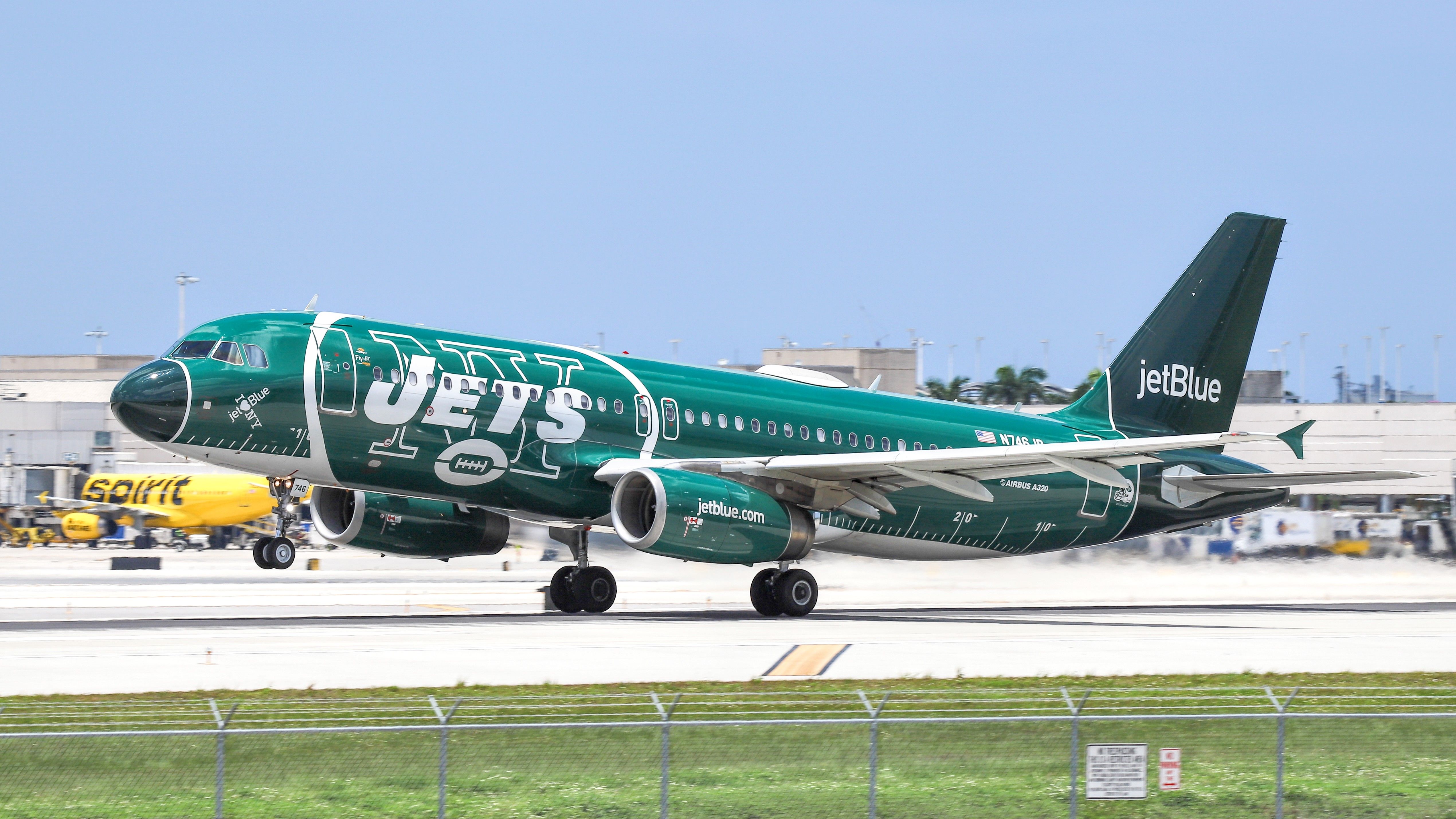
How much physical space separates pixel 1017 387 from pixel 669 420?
372ft

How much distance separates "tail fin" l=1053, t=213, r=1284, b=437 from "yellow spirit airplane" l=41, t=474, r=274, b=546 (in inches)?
2054

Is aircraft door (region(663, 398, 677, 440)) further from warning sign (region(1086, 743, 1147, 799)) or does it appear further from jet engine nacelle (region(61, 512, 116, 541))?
jet engine nacelle (region(61, 512, 116, 541))

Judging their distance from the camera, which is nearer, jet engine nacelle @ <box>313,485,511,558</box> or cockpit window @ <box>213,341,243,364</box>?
cockpit window @ <box>213,341,243,364</box>

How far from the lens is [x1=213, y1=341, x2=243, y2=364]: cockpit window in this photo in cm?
2798

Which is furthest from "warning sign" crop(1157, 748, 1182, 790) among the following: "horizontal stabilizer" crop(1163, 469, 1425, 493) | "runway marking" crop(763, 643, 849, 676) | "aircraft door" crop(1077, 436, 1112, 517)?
"aircraft door" crop(1077, 436, 1112, 517)

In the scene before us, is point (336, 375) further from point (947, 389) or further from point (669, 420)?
point (947, 389)

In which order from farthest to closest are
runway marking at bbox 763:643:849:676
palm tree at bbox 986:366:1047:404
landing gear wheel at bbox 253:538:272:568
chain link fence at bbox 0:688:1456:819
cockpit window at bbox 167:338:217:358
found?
palm tree at bbox 986:366:1047:404 < cockpit window at bbox 167:338:217:358 < landing gear wheel at bbox 253:538:272:568 < runway marking at bbox 763:643:849:676 < chain link fence at bbox 0:688:1456:819

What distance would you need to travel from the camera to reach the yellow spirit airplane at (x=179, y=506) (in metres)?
80.9

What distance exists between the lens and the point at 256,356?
28.2 m

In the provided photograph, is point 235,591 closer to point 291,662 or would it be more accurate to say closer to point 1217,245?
point 291,662

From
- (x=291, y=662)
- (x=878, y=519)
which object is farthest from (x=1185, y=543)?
(x=291, y=662)

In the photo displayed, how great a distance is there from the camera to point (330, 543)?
3462 centimetres

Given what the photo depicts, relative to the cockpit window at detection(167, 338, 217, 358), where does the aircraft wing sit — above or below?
below

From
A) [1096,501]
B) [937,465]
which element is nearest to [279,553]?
[937,465]
